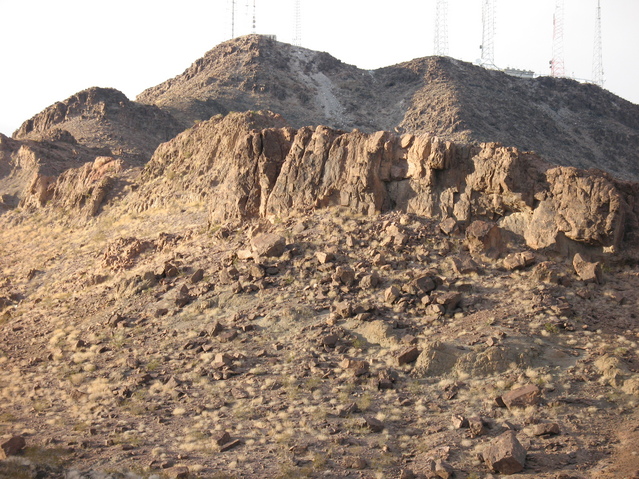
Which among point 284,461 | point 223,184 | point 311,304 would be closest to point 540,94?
point 223,184

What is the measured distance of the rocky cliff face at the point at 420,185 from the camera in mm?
15391

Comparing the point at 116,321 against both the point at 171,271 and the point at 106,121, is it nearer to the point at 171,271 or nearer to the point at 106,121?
the point at 171,271

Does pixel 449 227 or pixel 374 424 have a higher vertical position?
A: pixel 449 227

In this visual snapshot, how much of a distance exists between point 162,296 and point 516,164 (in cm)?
972

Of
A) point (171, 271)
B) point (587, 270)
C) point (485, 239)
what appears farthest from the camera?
point (171, 271)

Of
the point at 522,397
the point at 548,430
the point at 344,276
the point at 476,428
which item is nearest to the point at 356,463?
the point at 476,428

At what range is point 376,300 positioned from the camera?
1481cm

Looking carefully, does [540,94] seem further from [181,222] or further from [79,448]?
[79,448]

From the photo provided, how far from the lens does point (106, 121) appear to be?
56.4 m

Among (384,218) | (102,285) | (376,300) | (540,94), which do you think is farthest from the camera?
(540,94)

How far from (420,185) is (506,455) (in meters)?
8.88

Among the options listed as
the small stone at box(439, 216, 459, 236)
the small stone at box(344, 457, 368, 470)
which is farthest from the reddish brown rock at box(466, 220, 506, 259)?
the small stone at box(344, 457, 368, 470)

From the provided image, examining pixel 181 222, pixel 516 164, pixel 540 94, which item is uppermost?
pixel 540 94

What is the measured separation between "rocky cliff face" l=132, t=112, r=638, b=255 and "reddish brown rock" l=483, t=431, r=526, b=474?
6724mm
